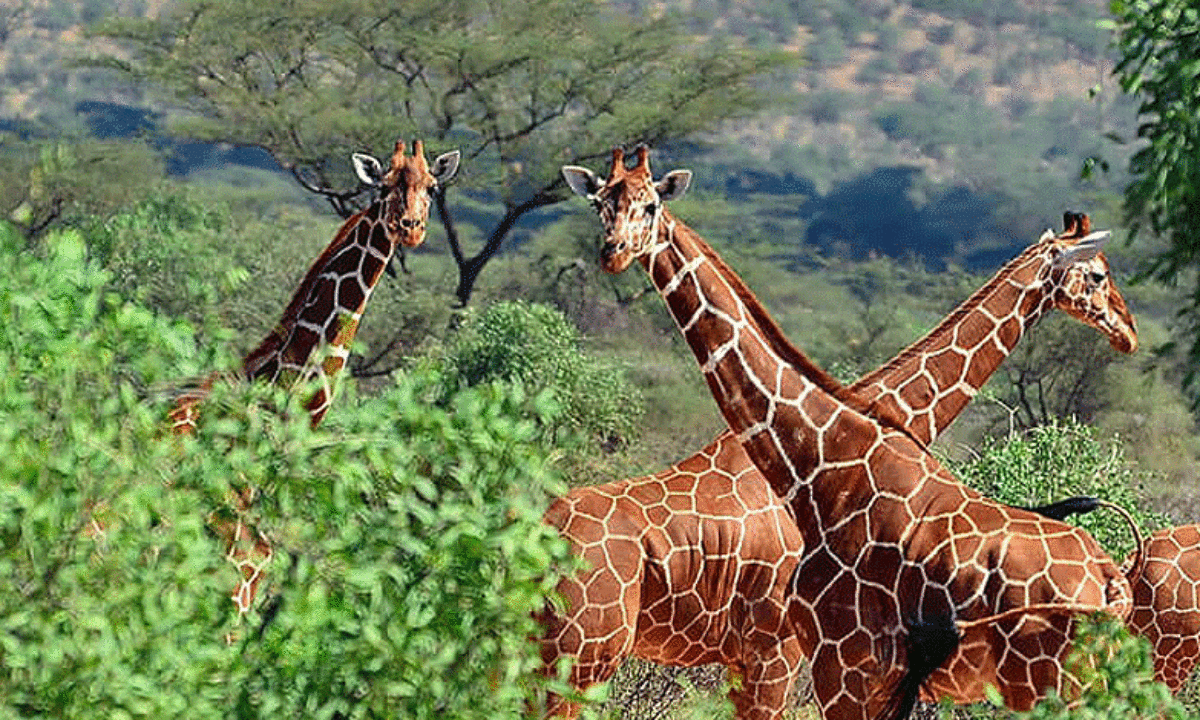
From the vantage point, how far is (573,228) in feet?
111

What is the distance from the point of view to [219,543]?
20.3 ft

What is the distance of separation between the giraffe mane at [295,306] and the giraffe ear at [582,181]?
115 cm

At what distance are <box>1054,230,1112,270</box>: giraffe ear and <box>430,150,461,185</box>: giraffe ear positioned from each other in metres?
3.00

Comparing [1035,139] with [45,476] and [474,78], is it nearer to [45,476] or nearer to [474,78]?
[474,78]

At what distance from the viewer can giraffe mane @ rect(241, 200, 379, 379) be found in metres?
10.4

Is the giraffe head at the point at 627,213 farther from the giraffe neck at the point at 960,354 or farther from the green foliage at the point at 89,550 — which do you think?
the green foliage at the point at 89,550

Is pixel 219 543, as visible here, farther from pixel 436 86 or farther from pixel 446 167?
pixel 436 86

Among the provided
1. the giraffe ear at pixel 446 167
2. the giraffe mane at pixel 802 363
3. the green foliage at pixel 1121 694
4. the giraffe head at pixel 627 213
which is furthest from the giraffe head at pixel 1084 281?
the green foliage at pixel 1121 694

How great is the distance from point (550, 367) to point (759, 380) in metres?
12.5

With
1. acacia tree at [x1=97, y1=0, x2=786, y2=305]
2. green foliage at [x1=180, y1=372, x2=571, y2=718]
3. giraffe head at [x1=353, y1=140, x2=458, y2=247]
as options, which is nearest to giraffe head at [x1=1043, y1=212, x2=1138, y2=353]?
giraffe head at [x1=353, y1=140, x2=458, y2=247]

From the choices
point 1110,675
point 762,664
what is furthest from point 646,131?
point 1110,675

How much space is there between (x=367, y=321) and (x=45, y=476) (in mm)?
22877

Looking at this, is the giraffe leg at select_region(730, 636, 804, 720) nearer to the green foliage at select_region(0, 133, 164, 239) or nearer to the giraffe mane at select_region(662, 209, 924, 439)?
the giraffe mane at select_region(662, 209, 924, 439)

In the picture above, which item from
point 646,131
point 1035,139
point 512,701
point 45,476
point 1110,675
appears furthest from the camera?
point 1035,139
